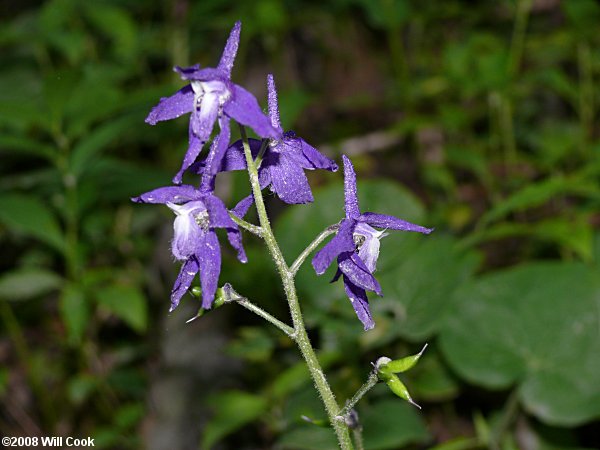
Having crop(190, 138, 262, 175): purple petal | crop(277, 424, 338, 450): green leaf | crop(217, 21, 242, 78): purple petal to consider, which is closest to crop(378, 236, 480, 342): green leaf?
crop(277, 424, 338, 450): green leaf

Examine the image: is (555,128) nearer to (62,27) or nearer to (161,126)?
(161,126)

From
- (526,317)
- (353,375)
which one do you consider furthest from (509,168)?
(353,375)

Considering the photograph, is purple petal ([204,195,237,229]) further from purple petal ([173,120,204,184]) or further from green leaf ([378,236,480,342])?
green leaf ([378,236,480,342])

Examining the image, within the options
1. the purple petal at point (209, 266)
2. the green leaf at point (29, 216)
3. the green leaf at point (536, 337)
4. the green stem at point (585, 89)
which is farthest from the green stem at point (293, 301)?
the green stem at point (585, 89)

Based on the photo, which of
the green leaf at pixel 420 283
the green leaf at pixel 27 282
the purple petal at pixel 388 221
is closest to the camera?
the purple petal at pixel 388 221

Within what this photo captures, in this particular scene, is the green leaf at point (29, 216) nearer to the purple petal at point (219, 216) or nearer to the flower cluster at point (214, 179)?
the flower cluster at point (214, 179)

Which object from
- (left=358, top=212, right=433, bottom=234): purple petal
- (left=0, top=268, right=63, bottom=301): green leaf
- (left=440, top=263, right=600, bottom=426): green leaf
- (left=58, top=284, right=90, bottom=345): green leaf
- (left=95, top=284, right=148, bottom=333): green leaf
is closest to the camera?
(left=358, top=212, right=433, bottom=234): purple petal
